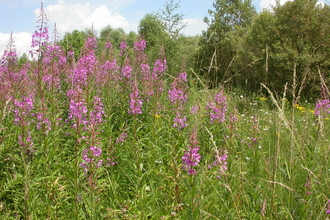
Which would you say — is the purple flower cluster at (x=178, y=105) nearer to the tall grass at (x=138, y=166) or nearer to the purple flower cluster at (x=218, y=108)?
the tall grass at (x=138, y=166)

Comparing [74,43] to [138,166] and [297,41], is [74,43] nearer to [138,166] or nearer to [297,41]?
[297,41]

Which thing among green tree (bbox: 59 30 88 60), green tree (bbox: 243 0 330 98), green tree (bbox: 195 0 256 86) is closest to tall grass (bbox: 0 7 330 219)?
green tree (bbox: 59 30 88 60)

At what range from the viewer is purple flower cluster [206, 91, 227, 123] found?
14.2 feet

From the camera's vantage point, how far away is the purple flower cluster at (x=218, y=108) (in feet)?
14.2

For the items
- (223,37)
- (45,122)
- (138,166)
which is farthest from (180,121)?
(223,37)

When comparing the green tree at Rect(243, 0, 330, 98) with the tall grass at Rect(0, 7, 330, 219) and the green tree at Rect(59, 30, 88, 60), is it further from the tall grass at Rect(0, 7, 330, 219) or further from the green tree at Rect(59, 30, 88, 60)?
the tall grass at Rect(0, 7, 330, 219)

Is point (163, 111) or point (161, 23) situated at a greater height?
point (161, 23)

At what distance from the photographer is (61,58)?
6180 millimetres

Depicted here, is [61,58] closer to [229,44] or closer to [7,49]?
[7,49]

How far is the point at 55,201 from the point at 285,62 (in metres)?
12.1

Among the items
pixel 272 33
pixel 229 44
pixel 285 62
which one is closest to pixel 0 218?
pixel 285 62

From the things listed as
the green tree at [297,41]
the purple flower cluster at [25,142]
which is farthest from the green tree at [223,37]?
the purple flower cluster at [25,142]

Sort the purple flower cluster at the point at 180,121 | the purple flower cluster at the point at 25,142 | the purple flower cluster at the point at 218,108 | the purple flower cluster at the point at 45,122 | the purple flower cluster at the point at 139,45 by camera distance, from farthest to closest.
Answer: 1. the purple flower cluster at the point at 139,45
2. the purple flower cluster at the point at 218,108
3. the purple flower cluster at the point at 180,121
4. the purple flower cluster at the point at 45,122
5. the purple flower cluster at the point at 25,142

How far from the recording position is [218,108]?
437 centimetres
